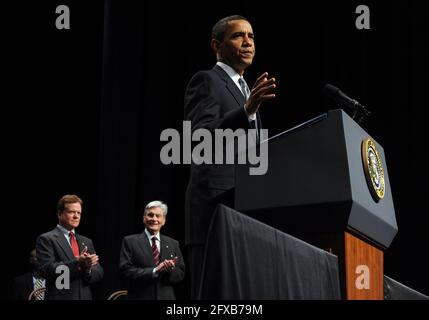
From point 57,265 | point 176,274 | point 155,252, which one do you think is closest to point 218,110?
point 57,265

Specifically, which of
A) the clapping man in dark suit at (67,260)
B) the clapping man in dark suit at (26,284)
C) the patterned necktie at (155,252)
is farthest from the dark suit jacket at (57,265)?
the clapping man in dark suit at (26,284)

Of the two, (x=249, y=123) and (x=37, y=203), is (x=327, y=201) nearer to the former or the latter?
(x=249, y=123)

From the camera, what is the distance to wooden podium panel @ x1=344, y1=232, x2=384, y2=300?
1772 millimetres

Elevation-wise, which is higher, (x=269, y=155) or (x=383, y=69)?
(x=383, y=69)

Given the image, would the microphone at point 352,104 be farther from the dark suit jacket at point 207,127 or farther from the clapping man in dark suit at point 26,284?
the clapping man in dark suit at point 26,284

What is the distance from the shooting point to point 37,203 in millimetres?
6004

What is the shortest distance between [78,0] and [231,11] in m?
1.38

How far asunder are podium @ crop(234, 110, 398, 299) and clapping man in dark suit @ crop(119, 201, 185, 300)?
2.27 m

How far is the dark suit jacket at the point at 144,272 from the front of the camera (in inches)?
161

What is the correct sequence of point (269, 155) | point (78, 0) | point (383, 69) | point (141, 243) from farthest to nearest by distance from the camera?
point (78, 0), point (383, 69), point (141, 243), point (269, 155)

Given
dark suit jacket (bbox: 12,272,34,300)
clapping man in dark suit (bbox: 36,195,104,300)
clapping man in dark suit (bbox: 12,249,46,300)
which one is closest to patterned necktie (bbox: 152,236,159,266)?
clapping man in dark suit (bbox: 36,195,104,300)

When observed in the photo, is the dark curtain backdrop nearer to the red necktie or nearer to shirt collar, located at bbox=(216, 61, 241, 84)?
the red necktie

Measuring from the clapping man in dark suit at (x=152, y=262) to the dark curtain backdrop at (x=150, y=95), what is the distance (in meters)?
1.04
